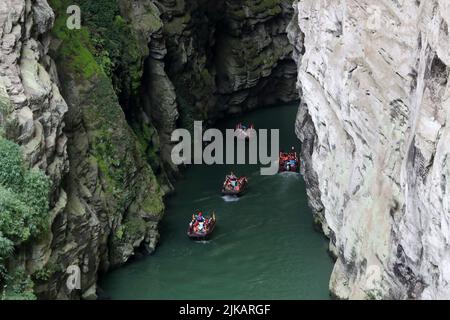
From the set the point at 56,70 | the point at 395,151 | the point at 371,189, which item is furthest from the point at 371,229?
the point at 56,70

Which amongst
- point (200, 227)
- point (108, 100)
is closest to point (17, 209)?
point (108, 100)

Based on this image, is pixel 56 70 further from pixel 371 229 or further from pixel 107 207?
pixel 371 229

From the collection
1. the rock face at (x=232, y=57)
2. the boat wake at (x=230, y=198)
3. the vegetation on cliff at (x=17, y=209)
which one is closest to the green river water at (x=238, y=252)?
the boat wake at (x=230, y=198)

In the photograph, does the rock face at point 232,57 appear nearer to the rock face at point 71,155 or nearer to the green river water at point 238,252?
the green river water at point 238,252

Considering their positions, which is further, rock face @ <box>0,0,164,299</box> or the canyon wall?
the canyon wall

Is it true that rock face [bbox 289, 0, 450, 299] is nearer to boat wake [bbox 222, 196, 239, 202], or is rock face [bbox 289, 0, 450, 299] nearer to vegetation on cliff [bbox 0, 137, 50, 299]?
boat wake [bbox 222, 196, 239, 202]

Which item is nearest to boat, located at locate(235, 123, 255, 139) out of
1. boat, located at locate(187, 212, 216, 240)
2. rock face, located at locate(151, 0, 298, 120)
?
rock face, located at locate(151, 0, 298, 120)

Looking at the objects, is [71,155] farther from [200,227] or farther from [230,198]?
[230,198]
